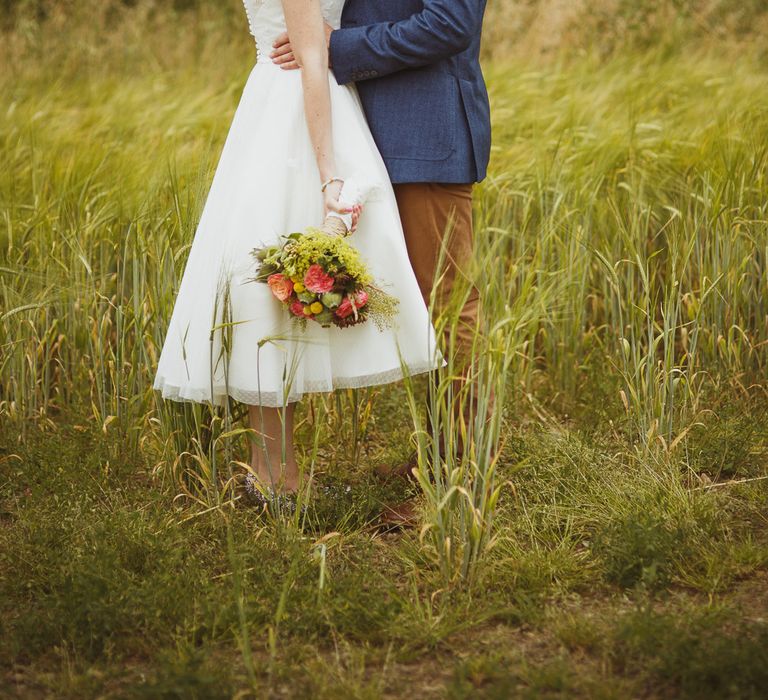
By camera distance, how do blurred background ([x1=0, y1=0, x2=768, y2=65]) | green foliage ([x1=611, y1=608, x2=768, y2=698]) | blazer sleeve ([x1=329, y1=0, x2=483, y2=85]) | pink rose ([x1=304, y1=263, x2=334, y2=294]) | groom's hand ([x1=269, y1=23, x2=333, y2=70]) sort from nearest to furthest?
green foliage ([x1=611, y1=608, x2=768, y2=698]), pink rose ([x1=304, y1=263, x2=334, y2=294]), blazer sleeve ([x1=329, y1=0, x2=483, y2=85]), groom's hand ([x1=269, y1=23, x2=333, y2=70]), blurred background ([x1=0, y1=0, x2=768, y2=65])

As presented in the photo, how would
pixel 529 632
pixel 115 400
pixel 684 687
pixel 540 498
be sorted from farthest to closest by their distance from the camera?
pixel 115 400 → pixel 540 498 → pixel 529 632 → pixel 684 687

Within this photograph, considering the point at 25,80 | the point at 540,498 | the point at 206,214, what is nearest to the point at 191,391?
the point at 206,214

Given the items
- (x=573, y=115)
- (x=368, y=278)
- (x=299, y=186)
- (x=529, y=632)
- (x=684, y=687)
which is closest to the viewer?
(x=684, y=687)

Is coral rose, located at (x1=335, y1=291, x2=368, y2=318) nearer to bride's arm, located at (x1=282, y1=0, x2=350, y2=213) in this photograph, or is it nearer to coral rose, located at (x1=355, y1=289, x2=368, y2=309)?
coral rose, located at (x1=355, y1=289, x2=368, y2=309)

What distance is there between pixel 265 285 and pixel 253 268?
53 millimetres

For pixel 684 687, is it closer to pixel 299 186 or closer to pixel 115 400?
pixel 299 186

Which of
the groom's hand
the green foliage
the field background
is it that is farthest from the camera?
the groom's hand

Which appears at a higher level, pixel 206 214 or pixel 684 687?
pixel 206 214

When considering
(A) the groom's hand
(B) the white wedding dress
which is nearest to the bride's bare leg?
(B) the white wedding dress

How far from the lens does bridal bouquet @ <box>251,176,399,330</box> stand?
222 centimetres

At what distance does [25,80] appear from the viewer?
233 inches

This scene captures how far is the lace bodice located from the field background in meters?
0.42

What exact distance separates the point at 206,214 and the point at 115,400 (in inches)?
30.6

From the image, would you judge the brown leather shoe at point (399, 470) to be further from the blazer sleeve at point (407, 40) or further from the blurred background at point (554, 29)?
the blurred background at point (554, 29)
